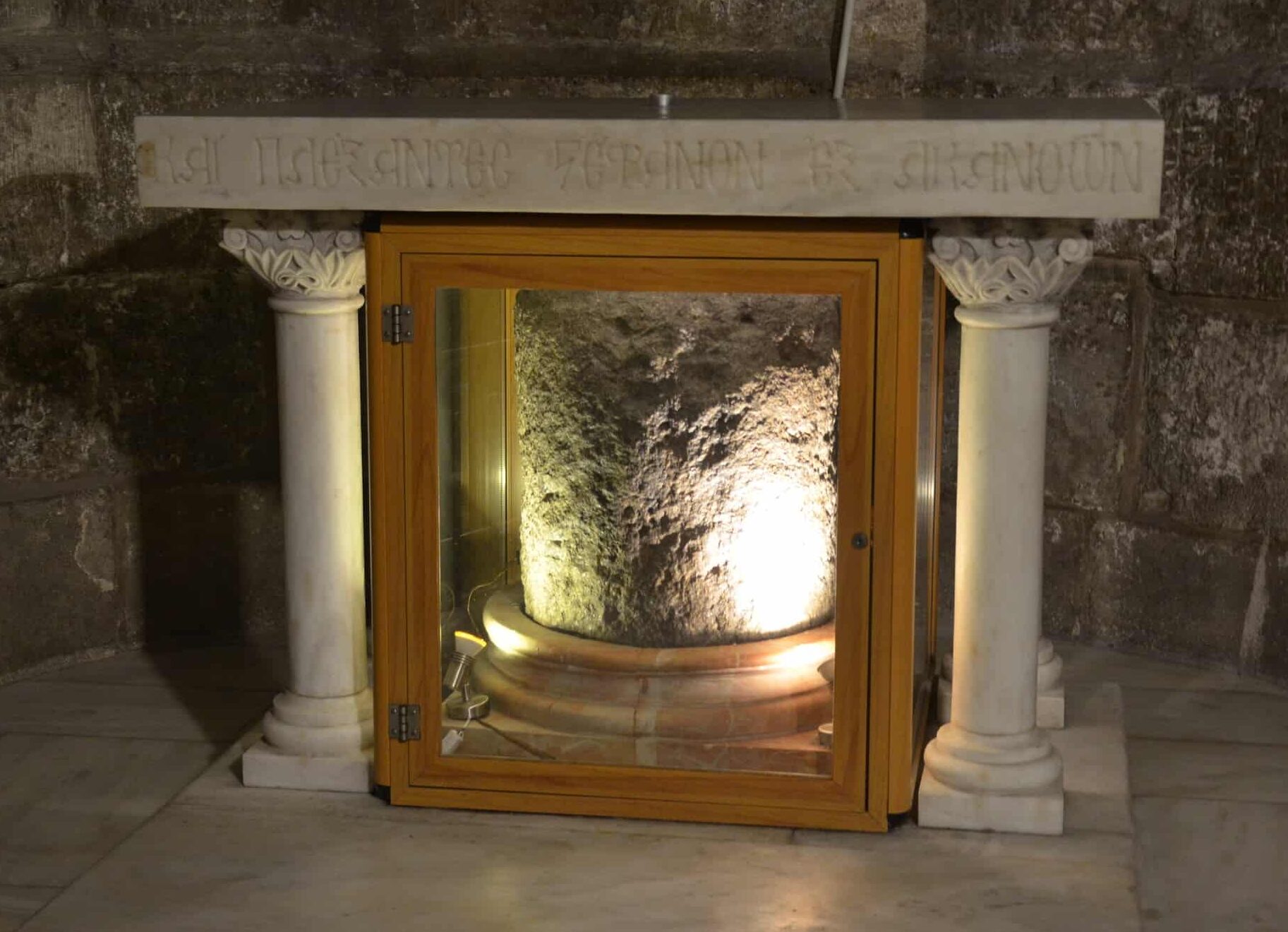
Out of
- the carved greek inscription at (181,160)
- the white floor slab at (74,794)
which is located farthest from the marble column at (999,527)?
the white floor slab at (74,794)

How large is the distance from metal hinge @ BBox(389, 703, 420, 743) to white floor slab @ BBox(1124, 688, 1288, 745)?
5.71 feet

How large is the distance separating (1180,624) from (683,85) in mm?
1972

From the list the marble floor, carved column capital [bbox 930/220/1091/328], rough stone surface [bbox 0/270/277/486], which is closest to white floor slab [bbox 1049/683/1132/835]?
the marble floor

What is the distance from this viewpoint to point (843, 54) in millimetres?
4668

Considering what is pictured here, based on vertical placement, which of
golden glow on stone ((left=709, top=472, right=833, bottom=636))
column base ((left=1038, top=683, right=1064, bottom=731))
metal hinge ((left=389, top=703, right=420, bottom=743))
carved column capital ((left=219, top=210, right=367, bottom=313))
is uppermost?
carved column capital ((left=219, top=210, right=367, bottom=313))

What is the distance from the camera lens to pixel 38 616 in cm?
491

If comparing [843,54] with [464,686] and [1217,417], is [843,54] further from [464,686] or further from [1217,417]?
[464,686]

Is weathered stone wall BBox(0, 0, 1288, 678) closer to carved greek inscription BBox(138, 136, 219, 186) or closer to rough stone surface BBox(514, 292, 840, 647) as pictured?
carved greek inscription BBox(138, 136, 219, 186)

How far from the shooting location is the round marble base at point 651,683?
3.66m

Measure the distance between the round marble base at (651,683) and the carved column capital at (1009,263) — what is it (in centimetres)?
71

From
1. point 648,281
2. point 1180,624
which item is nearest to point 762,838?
point 648,281

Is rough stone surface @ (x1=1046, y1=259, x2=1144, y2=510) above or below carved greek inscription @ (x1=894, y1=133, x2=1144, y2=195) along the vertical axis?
below

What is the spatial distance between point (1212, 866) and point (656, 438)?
1370 millimetres

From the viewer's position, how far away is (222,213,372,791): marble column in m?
3.62
